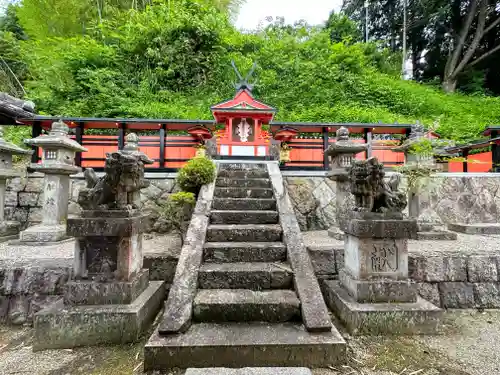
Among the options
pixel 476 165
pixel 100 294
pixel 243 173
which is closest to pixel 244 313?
pixel 100 294

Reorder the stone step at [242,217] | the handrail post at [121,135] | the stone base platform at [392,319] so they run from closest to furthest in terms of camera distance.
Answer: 1. the stone base platform at [392,319]
2. the stone step at [242,217]
3. the handrail post at [121,135]

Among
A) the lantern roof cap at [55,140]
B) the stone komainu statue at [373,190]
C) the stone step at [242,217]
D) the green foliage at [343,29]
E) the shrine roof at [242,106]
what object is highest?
the green foliage at [343,29]

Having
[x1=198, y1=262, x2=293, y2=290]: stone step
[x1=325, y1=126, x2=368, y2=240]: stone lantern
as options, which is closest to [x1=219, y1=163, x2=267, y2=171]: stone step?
[x1=325, y1=126, x2=368, y2=240]: stone lantern

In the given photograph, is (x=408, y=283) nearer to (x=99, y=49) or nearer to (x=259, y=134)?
(x=259, y=134)

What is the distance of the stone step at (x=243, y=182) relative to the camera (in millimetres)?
5637

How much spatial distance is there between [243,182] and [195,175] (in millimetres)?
1134

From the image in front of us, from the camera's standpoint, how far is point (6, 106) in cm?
523

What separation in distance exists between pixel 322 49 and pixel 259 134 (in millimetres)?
15050

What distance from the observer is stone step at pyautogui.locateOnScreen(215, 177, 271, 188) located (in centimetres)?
564

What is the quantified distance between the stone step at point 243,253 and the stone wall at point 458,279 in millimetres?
2134

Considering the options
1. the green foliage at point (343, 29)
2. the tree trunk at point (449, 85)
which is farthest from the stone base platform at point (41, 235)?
the tree trunk at point (449, 85)

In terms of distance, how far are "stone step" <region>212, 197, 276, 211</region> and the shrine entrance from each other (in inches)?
173

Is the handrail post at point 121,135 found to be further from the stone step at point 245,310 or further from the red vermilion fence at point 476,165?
A: the red vermilion fence at point 476,165

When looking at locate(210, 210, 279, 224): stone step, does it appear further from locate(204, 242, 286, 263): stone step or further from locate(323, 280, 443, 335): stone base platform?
locate(323, 280, 443, 335): stone base platform
